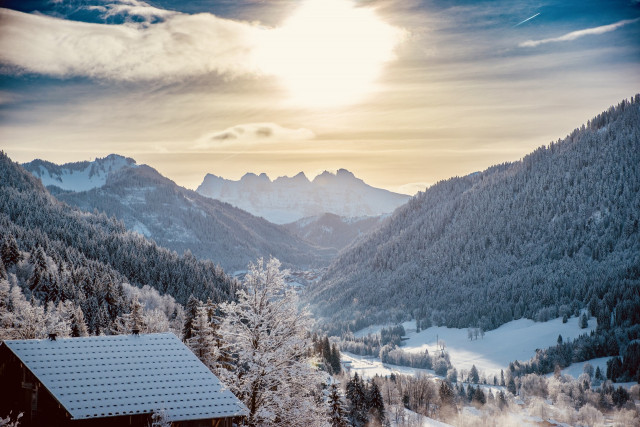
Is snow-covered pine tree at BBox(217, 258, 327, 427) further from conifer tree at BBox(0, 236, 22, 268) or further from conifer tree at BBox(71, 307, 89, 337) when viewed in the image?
conifer tree at BBox(0, 236, 22, 268)

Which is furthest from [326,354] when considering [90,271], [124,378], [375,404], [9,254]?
[124,378]

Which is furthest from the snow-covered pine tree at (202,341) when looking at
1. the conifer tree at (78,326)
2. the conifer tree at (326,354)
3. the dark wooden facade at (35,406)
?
the conifer tree at (326,354)

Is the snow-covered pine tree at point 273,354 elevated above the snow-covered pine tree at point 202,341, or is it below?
above

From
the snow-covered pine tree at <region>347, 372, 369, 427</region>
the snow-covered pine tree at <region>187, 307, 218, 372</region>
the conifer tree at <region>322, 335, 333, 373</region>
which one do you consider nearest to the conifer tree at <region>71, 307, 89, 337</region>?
the snow-covered pine tree at <region>187, 307, 218, 372</region>

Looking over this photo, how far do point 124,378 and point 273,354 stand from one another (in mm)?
9849

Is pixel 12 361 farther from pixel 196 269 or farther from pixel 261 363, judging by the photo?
pixel 196 269

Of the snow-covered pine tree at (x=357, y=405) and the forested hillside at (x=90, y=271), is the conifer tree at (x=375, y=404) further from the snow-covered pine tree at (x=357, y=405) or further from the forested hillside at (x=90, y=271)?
the forested hillside at (x=90, y=271)

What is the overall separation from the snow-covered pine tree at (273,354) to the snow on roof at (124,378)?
184cm

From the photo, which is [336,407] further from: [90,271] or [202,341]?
[90,271]

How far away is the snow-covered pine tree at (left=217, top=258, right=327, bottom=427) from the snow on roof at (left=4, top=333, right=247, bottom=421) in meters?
1.84

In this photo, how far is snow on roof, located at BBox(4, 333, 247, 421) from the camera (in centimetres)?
3006

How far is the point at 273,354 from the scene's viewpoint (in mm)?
27219

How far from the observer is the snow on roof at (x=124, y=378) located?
3006 cm

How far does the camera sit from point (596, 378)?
605ft
